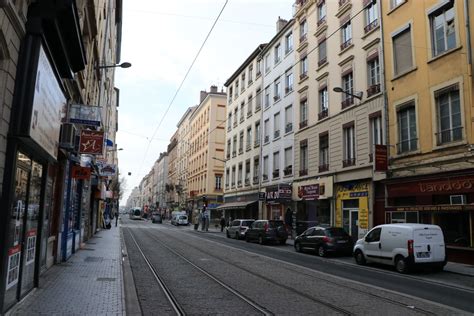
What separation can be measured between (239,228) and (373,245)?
18.2 metres

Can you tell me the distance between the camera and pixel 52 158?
356 inches

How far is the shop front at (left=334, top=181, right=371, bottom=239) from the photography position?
23578 millimetres

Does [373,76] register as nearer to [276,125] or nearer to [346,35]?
[346,35]

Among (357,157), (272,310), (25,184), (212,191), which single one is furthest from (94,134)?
(212,191)

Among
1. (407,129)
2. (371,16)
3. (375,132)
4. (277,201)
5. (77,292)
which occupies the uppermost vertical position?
(371,16)

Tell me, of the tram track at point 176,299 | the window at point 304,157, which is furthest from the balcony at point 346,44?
the tram track at point 176,299

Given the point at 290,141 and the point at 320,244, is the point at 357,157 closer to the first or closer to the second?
the point at 320,244

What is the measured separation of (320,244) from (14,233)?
16.1 metres

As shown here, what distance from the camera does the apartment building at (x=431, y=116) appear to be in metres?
17.5

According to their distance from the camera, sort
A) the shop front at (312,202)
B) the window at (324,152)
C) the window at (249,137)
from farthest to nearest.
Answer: the window at (249,137) → the window at (324,152) → the shop front at (312,202)

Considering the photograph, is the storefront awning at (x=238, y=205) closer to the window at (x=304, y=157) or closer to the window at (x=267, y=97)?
the window at (x=267, y=97)

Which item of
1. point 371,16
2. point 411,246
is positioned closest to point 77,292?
point 411,246

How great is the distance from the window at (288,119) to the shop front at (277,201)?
4.65 meters

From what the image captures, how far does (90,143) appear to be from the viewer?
14078mm
